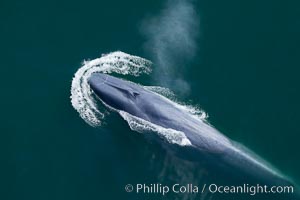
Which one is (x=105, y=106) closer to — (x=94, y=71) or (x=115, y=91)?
(x=115, y=91)

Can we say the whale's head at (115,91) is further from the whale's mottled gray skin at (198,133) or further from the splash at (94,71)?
the splash at (94,71)

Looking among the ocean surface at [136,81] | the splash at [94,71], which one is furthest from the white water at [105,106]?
the ocean surface at [136,81]

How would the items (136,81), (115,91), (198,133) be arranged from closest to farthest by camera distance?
(198,133) < (115,91) < (136,81)

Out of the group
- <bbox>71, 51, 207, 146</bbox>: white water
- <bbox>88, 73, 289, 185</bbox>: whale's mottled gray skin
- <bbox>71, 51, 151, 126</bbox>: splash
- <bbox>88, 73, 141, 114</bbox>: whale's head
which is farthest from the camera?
<bbox>71, 51, 151, 126</bbox>: splash

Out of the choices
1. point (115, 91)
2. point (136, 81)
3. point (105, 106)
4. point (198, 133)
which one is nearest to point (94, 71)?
point (115, 91)

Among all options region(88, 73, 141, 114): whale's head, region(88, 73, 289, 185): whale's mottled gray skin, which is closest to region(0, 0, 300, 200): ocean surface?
region(88, 73, 289, 185): whale's mottled gray skin

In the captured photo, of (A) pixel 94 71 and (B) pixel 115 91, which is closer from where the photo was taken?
(B) pixel 115 91

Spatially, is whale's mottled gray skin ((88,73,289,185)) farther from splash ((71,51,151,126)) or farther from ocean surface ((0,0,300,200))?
splash ((71,51,151,126))
